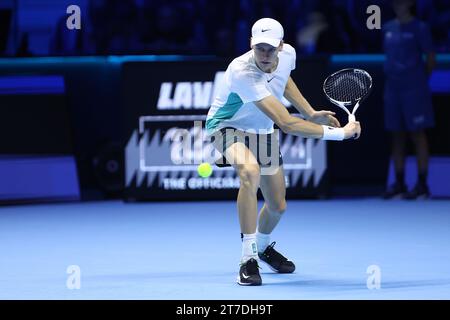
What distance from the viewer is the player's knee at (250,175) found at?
7.56 m

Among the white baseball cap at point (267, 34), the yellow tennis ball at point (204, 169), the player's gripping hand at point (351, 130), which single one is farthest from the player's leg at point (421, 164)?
the white baseball cap at point (267, 34)

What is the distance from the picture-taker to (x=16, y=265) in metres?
8.60

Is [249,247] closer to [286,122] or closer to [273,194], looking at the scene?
[273,194]

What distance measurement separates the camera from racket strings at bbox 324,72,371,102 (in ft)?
25.8

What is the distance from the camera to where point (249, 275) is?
7527 mm

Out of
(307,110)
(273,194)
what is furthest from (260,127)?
(273,194)

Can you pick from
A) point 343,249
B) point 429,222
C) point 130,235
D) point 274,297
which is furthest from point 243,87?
point 429,222

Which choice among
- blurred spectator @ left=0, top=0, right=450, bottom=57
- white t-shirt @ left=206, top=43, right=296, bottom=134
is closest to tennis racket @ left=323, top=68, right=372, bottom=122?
white t-shirt @ left=206, top=43, right=296, bottom=134

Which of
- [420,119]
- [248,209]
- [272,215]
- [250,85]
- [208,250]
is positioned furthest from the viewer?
[420,119]

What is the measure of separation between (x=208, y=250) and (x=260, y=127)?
1.75 meters

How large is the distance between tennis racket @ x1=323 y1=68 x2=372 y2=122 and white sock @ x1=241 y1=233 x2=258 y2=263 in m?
1.10

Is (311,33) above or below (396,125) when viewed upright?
above

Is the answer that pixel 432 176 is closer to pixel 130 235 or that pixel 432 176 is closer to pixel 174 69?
pixel 174 69
